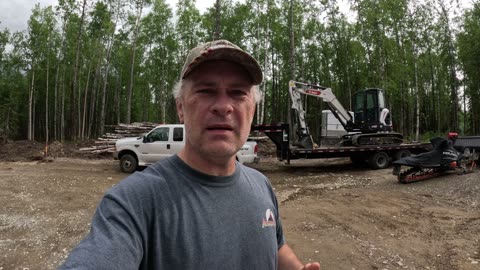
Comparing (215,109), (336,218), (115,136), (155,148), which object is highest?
(215,109)

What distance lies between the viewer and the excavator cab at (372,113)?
16156 millimetres

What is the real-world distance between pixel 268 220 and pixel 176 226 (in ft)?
1.56

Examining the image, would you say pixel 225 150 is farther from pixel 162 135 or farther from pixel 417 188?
pixel 162 135

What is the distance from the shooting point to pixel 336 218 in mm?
7148

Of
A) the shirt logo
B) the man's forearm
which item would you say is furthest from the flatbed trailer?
the shirt logo

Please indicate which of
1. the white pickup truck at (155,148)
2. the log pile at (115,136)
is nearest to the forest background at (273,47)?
the log pile at (115,136)

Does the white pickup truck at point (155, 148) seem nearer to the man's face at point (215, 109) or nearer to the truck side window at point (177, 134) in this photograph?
the truck side window at point (177, 134)

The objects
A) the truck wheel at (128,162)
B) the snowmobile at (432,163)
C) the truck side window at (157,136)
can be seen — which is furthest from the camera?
the truck wheel at (128,162)

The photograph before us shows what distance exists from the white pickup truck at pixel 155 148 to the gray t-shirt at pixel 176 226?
37.2 ft

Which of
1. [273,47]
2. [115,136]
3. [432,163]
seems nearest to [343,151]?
[432,163]

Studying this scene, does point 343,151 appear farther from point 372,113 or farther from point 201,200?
point 201,200

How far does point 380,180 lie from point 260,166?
552cm

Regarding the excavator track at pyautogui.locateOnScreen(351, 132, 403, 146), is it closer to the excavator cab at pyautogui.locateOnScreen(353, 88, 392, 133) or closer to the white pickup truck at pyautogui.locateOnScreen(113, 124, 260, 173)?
the excavator cab at pyautogui.locateOnScreen(353, 88, 392, 133)

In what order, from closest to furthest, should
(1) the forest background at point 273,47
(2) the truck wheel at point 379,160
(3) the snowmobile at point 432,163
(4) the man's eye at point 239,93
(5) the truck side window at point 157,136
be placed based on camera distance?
(4) the man's eye at point 239,93
(3) the snowmobile at point 432,163
(5) the truck side window at point 157,136
(2) the truck wheel at point 379,160
(1) the forest background at point 273,47
